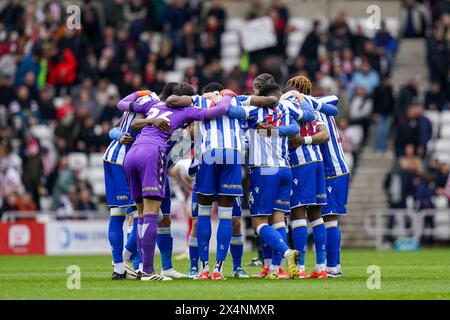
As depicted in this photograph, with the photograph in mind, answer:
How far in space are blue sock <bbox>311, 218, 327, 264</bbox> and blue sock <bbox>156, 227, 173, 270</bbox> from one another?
6.54ft

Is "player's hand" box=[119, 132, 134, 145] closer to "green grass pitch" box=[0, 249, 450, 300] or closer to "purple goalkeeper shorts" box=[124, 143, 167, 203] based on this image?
"purple goalkeeper shorts" box=[124, 143, 167, 203]

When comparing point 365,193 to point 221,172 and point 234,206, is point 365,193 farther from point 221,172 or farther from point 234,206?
point 221,172

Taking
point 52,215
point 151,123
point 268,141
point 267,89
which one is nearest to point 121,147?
point 151,123

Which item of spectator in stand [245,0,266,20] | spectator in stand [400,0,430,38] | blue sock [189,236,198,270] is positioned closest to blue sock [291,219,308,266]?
blue sock [189,236,198,270]

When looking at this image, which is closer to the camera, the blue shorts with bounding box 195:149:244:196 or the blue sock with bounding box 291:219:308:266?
the blue shorts with bounding box 195:149:244:196

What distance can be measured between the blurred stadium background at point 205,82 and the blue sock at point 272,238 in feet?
37.5

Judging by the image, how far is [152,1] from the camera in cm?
3497

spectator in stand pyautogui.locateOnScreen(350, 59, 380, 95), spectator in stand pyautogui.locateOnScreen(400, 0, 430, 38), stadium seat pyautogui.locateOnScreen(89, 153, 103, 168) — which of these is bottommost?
stadium seat pyautogui.locateOnScreen(89, 153, 103, 168)

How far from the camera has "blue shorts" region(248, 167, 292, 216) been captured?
16.3 meters

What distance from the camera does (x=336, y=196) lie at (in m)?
17.3

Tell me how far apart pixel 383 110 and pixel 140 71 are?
6489 mm

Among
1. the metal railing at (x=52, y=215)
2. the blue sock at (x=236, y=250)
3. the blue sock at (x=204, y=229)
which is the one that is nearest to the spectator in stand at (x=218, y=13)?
the metal railing at (x=52, y=215)

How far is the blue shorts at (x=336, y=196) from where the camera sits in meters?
17.2

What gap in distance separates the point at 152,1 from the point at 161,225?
61.3 ft
